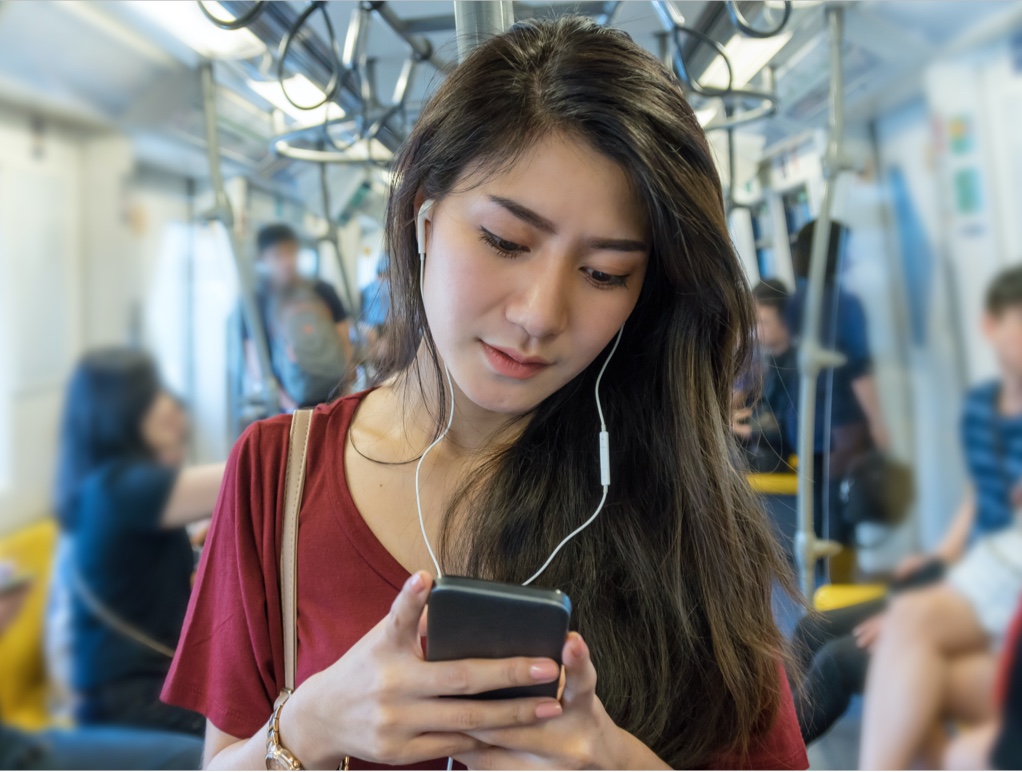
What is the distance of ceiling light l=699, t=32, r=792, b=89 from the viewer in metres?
0.94

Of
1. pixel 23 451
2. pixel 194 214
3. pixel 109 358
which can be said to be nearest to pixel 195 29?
pixel 194 214

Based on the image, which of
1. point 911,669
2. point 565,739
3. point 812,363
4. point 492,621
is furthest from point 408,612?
point 911,669

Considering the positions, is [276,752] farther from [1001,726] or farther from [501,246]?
[1001,726]

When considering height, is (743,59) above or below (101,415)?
above

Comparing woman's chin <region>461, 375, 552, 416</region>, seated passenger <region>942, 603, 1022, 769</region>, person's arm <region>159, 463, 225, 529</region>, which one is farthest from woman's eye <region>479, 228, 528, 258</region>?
seated passenger <region>942, 603, 1022, 769</region>

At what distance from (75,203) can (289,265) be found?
0.28 metres

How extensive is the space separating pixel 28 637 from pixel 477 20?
0.98 m

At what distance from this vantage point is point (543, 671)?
0.51 meters

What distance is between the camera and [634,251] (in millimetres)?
637

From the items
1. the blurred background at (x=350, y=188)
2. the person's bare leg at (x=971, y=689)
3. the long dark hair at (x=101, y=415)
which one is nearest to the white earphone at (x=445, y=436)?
the blurred background at (x=350, y=188)

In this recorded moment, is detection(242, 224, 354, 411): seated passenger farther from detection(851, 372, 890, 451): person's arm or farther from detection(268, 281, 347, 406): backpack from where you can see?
detection(851, 372, 890, 451): person's arm

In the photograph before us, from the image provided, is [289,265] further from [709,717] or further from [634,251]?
[709,717]

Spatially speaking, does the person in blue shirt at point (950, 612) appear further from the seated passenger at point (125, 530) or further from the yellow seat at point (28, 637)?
the yellow seat at point (28, 637)

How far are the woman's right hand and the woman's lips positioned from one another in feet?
0.70
